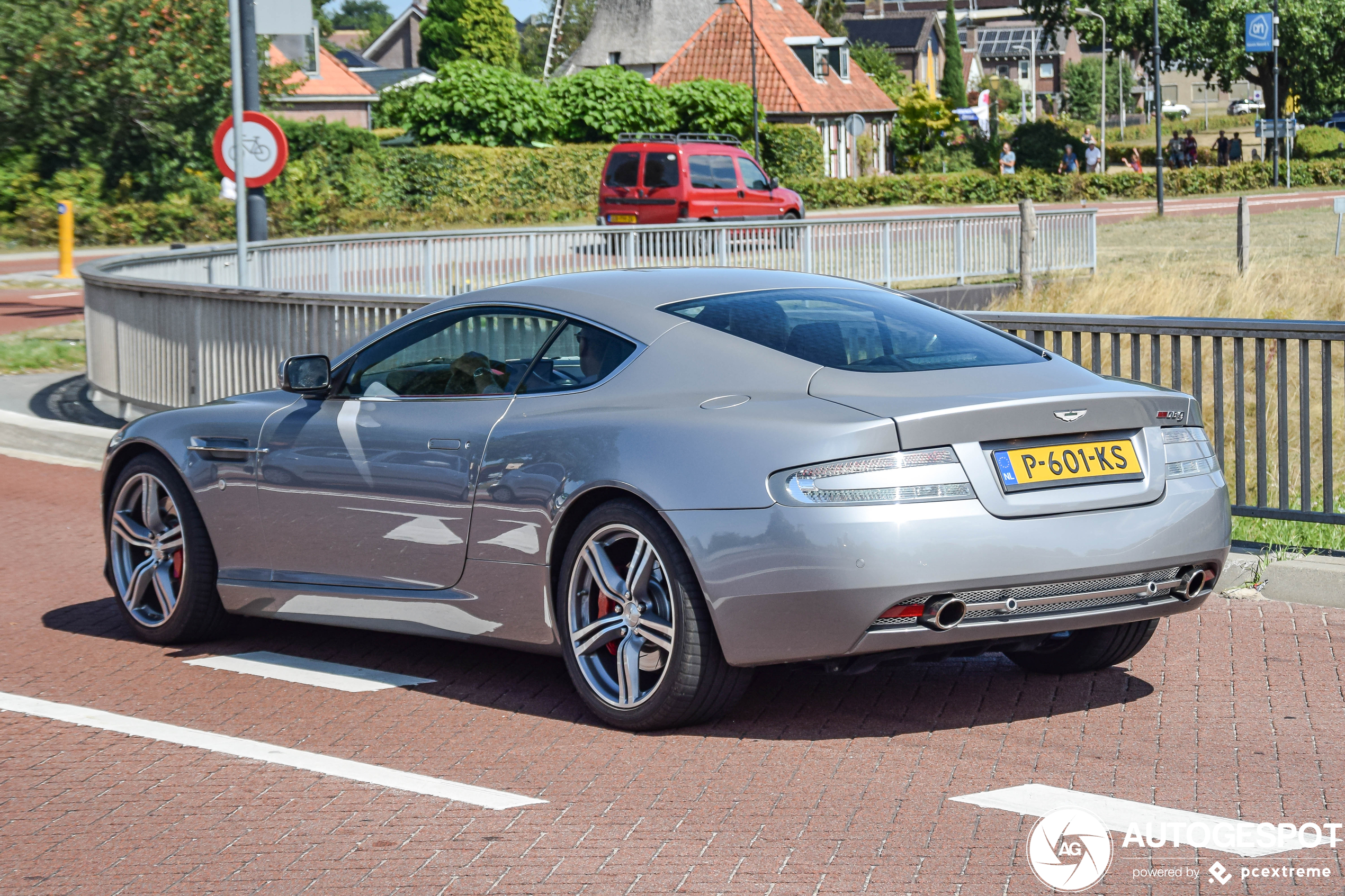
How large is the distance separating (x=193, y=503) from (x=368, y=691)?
1251 mm

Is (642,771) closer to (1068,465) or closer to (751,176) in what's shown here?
(1068,465)

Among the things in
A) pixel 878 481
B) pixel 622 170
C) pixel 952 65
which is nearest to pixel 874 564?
pixel 878 481

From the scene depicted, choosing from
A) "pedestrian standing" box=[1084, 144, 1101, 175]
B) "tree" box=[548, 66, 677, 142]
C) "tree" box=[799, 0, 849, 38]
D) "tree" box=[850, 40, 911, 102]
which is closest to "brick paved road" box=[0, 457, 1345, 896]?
"tree" box=[548, 66, 677, 142]

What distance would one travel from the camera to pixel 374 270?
18516 mm

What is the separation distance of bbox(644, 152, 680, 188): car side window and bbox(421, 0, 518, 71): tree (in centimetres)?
7192

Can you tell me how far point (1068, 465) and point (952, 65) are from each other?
13067cm

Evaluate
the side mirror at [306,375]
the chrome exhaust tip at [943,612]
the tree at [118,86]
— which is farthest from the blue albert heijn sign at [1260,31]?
the chrome exhaust tip at [943,612]

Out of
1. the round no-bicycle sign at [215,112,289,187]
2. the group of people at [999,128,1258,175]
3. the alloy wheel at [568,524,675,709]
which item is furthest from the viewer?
the group of people at [999,128,1258,175]

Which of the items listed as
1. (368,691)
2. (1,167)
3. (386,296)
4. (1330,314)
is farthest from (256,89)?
(1,167)

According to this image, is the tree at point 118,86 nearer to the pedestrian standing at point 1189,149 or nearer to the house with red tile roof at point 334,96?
the house with red tile roof at point 334,96

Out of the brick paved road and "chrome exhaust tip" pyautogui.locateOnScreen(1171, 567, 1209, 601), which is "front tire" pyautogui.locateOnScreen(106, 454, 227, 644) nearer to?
the brick paved road

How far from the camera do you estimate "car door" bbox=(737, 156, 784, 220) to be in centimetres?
3522

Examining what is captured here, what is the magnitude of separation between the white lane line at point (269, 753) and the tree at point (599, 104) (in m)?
49.6

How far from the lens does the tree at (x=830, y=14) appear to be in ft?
371
